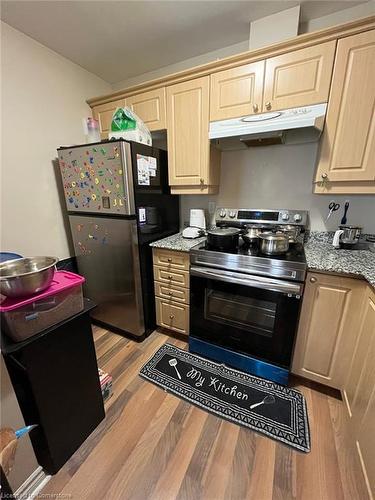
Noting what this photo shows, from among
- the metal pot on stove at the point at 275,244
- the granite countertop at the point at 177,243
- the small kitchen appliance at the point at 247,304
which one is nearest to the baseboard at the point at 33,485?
the small kitchen appliance at the point at 247,304

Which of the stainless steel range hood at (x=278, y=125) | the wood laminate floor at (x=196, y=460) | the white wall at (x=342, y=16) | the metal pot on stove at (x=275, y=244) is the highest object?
the white wall at (x=342, y=16)

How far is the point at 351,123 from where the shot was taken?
1327mm

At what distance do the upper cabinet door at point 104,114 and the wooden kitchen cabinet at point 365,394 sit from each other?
2482mm

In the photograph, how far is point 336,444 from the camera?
1199 millimetres

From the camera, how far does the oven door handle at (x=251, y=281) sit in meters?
1.33

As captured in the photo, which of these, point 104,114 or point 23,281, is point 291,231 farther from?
point 104,114

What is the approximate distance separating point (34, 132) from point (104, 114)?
2.23 ft

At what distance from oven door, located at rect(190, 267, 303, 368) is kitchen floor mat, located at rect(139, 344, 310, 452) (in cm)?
20

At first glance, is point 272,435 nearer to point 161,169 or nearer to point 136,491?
point 136,491

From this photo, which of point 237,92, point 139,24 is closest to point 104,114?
point 139,24

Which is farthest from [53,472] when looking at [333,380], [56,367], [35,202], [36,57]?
[36,57]

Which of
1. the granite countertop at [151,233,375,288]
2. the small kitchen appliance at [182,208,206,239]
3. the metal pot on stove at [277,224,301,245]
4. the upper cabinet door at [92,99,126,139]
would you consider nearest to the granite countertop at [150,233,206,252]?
the granite countertop at [151,233,375,288]

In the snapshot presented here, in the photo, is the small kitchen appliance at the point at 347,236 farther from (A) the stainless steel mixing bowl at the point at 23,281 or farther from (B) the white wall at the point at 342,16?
(A) the stainless steel mixing bowl at the point at 23,281

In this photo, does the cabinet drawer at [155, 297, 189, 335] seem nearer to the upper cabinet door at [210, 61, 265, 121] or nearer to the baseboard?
the baseboard
